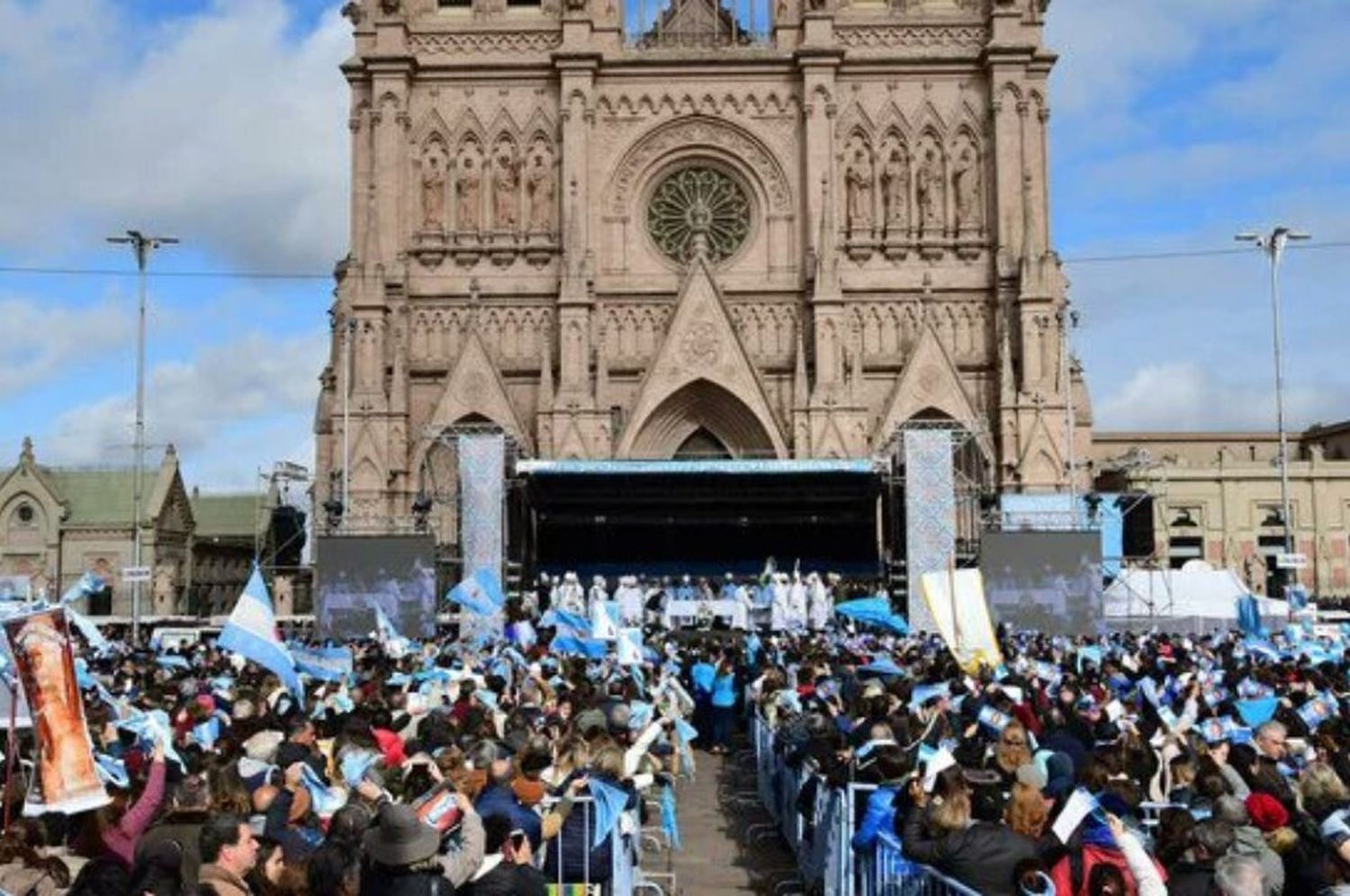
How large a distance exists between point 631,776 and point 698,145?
43.9 meters

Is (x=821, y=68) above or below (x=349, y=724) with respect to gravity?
above

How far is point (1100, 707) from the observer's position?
1540 centimetres

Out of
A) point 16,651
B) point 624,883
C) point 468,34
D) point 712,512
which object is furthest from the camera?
point 468,34

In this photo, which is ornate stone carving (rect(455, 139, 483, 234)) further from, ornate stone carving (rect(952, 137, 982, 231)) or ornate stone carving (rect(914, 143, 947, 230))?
ornate stone carving (rect(952, 137, 982, 231))

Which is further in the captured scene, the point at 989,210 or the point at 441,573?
the point at 989,210

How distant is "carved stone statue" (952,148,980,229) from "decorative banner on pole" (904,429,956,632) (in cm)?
1024

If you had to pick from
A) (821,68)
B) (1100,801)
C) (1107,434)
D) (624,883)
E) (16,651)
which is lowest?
(624,883)

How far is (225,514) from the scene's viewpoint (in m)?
80.2

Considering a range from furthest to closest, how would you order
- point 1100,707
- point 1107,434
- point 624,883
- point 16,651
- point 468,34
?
point 1107,434
point 468,34
point 1100,707
point 624,883
point 16,651

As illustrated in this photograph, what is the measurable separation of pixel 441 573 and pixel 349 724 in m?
36.1

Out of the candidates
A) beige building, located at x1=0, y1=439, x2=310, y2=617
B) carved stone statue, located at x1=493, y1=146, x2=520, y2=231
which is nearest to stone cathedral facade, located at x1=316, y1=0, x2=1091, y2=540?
carved stone statue, located at x1=493, y1=146, x2=520, y2=231

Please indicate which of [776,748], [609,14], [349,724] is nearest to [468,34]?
[609,14]

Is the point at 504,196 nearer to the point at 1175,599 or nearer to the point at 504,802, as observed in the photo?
the point at 1175,599

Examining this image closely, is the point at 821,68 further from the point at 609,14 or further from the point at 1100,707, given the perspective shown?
the point at 1100,707
